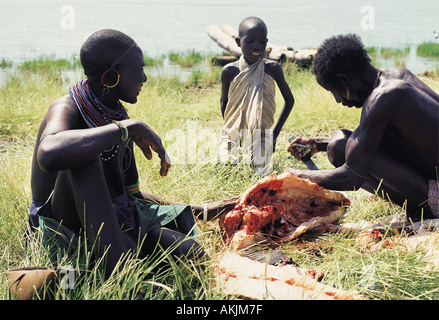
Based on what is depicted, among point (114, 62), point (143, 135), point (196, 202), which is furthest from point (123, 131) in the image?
point (196, 202)

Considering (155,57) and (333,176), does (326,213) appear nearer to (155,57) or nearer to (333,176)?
(333,176)

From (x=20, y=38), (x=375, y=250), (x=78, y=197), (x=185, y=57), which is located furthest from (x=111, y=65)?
(x=20, y=38)

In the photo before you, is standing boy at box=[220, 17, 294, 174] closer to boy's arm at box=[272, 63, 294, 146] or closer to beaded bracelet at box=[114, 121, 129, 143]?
boy's arm at box=[272, 63, 294, 146]

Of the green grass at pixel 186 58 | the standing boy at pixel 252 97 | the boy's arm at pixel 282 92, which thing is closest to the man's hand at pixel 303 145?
the standing boy at pixel 252 97

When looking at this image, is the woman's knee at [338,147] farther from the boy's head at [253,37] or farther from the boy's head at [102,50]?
the boy's head at [102,50]

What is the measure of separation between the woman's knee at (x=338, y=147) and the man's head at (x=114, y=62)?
55.2 inches

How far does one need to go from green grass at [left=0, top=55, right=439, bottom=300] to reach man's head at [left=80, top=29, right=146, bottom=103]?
82cm

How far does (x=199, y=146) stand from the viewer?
4219 mm

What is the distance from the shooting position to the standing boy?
4180mm

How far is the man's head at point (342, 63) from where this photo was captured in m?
2.91

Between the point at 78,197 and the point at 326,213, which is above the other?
→ the point at 78,197

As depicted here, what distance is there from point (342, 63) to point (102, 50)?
147cm

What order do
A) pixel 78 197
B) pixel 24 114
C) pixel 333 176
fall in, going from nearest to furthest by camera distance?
pixel 78 197 < pixel 333 176 < pixel 24 114
